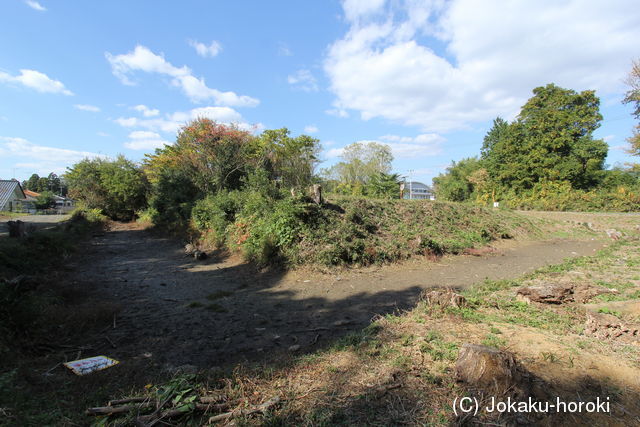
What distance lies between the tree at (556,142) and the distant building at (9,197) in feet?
187

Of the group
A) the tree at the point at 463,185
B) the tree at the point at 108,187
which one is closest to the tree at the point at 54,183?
the tree at the point at 108,187

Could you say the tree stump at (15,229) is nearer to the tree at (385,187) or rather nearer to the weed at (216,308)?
the weed at (216,308)

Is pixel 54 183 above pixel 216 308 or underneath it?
above

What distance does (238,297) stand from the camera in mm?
5730

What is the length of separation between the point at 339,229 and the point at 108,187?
17805 mm

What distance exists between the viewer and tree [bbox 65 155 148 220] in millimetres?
18609

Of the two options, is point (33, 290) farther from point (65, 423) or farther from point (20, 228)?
point (20, 228)

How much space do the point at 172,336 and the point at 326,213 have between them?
5.44m

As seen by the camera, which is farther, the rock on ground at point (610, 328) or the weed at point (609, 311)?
the weed at point (609, 311)

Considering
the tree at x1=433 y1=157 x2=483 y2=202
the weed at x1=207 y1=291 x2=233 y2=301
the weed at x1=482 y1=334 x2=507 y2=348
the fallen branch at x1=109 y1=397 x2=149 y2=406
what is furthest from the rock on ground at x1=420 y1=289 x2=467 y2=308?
the tree at x1=433 y1=157 x2=483 y2=202

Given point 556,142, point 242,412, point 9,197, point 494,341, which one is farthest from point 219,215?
point 9,197

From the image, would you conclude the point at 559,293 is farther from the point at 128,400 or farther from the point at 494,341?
the point at 128,400

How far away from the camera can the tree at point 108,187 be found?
18.6m

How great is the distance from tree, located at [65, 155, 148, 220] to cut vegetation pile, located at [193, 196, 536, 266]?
9.97m
